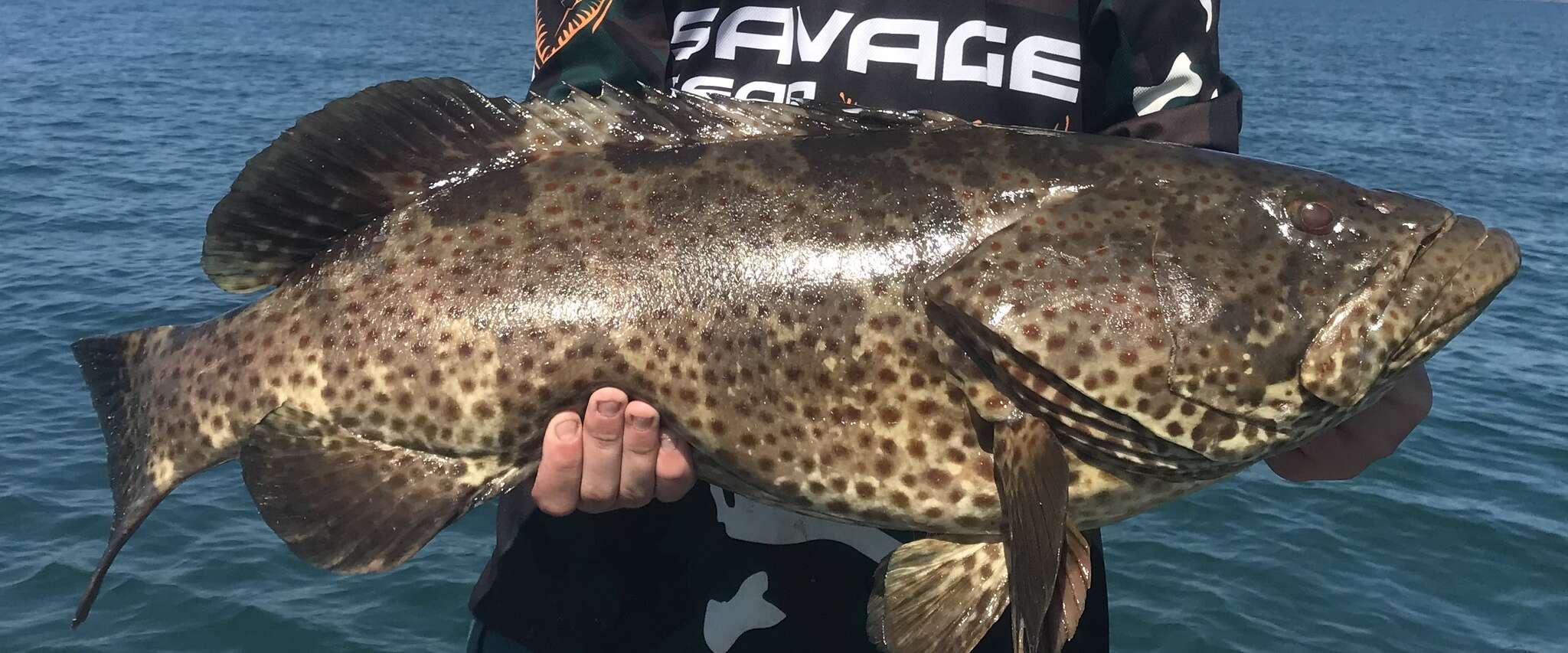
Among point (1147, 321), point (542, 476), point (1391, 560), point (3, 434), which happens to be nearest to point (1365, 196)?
point (1147, 321)

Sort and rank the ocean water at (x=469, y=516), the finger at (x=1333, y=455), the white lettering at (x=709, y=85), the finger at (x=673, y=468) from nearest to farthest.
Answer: the finger at (x=673, y=468) < the finger at (x=1333, y=455) < the white lettering at (x=709, y=85) < the ocean water at (x=469, y=516)

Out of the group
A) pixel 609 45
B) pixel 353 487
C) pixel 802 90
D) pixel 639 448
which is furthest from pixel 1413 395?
pixel 353 487

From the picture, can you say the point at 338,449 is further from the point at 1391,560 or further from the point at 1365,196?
the point at 1391,560

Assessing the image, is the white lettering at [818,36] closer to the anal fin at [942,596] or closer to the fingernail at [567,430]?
the fingernail at [567,430]

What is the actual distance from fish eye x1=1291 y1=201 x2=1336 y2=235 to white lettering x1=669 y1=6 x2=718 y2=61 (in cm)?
161

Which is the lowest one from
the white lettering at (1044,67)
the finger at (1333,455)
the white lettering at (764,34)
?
the finger at (1333,455)

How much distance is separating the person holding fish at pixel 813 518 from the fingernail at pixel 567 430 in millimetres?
476

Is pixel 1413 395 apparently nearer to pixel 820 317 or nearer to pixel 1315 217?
pixel 1315 217

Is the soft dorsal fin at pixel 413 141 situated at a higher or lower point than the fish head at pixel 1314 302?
higher

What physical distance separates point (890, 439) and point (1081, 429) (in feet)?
1.36

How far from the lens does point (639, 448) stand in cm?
286

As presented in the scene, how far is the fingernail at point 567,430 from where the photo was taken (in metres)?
2.84

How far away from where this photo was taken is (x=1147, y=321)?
272 centimetres

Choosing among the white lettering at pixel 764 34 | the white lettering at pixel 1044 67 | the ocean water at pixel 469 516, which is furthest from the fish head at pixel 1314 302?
the ocean water at pixel 469 516
